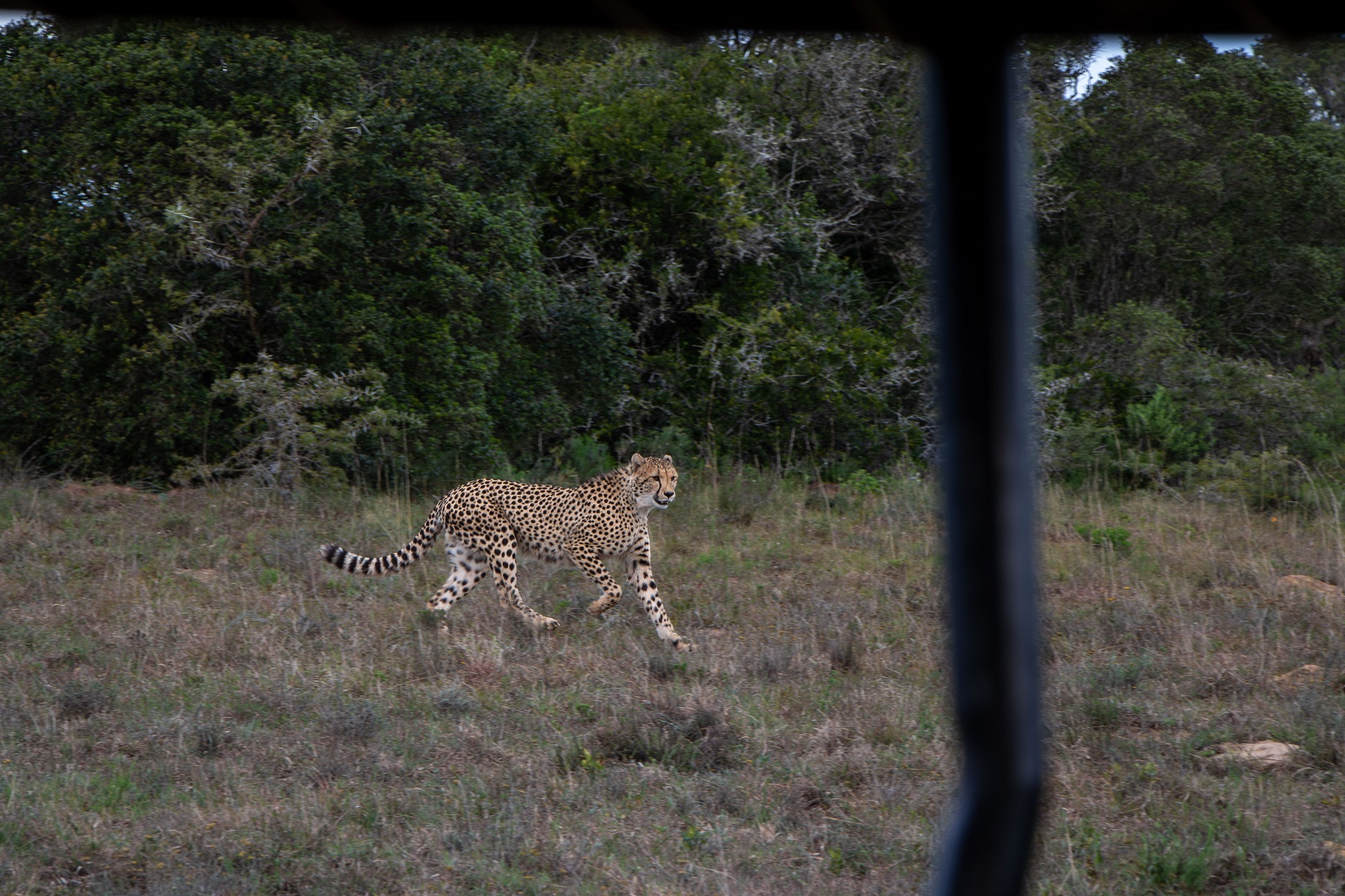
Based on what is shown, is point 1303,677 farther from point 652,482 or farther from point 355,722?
point 355,722

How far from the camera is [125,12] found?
1.76 meters

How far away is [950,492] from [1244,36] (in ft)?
2.99

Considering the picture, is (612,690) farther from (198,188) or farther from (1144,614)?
(198,188)

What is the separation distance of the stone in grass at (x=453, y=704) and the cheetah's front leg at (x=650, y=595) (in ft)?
5.29

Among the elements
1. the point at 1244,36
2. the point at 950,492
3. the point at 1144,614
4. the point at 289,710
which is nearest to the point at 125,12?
the point at 950,492

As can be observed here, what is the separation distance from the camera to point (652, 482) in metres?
8.65

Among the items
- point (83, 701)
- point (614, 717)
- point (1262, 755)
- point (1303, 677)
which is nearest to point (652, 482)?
point (614, 717)

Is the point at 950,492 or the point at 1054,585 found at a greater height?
the point at 950,492

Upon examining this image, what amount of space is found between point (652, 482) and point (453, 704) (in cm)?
291

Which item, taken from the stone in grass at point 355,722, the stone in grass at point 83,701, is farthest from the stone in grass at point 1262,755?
the stone in grass at point 83,701

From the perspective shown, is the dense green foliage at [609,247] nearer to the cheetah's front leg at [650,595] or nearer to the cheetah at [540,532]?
the cheetah at [540,532]

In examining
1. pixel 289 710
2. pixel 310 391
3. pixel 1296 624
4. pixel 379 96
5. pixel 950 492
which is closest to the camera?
pixel 950 492

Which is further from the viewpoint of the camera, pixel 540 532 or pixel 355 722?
pixel 540 532

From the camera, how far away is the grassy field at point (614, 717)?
4.27 m
